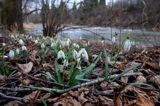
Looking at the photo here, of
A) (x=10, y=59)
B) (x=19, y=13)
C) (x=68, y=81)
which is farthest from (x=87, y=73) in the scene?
(x=19, y=13)

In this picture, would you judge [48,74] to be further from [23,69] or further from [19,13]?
[19,13]

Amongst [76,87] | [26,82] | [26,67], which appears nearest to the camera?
[76,87]

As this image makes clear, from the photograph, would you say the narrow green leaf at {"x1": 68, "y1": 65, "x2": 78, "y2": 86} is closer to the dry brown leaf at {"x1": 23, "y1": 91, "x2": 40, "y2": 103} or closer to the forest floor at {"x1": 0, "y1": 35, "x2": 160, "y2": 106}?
the forest floor at {"x1": 0, "y1": 35, "x2": 160, "y2": 106}

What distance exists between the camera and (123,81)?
2.21m

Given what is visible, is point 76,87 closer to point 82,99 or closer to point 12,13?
point 82,99

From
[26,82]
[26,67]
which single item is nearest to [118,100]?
[26,82]

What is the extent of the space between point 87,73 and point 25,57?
2.66ft

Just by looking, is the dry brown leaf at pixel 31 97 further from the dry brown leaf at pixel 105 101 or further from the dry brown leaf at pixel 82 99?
the dry brown leaf at pixel 105 101

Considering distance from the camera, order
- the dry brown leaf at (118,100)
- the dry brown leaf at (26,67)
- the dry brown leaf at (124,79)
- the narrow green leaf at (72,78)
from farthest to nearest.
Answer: the dry brown leaf at (26,67), the dry brown leaf at (124,79), the narrow green leaf at (72,78), the dry brown leaf at (118,100)

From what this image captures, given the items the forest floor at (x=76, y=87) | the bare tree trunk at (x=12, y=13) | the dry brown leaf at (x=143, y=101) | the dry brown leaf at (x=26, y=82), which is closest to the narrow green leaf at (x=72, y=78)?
the forest floor at (x=76, y=87)

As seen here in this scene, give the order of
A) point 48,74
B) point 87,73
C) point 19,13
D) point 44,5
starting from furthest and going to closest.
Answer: point 19,13 < point 44,5 < point 87,73 < point 48,74

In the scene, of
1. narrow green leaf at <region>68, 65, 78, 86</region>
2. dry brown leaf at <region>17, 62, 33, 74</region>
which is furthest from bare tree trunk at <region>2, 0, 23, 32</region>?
narrow green leaf at <region>68, 65, 78, 86</region>

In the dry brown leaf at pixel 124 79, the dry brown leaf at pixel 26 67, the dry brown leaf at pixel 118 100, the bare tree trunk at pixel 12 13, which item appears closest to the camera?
the dry brown leaf at pixel 118 100

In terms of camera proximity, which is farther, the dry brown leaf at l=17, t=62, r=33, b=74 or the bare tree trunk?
the bare tree trunk
